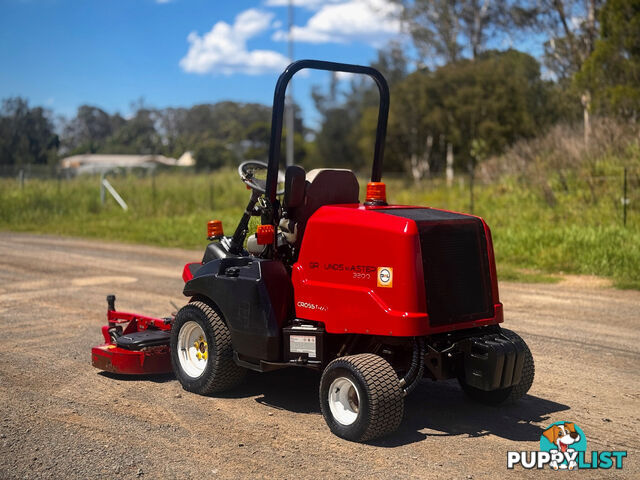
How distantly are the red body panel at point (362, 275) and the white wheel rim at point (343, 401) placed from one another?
36 cm

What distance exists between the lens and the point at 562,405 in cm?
578

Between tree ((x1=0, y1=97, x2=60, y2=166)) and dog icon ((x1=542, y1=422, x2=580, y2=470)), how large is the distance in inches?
1088

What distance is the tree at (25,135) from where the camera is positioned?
29.3m

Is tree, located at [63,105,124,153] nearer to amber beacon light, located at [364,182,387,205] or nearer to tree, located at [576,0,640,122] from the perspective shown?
tree, located at [576,0,640,122]

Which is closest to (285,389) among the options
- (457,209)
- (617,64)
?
(457,209)

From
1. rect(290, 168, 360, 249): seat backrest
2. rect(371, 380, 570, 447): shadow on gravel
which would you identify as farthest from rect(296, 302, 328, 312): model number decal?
rect(371, 380, 570, 447): shadow on gravel

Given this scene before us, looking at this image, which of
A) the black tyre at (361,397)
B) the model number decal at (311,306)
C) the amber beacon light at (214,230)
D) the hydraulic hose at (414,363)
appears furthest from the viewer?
the amber beacon light at (214,230)

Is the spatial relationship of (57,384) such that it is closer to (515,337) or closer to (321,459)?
(321,459)

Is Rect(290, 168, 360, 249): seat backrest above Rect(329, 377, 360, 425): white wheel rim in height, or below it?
above

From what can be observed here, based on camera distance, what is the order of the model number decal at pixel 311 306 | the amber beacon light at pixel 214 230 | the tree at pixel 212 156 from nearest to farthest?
the model number decal at pixel 311 306 → the amber beacon light at pixel 214 230 → the tree at pixel 212 156

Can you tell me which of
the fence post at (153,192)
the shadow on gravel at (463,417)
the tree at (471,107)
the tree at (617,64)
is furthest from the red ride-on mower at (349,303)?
the tree at (471,107)

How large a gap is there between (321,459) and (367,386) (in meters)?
0.54

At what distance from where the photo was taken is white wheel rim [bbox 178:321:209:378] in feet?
20.0

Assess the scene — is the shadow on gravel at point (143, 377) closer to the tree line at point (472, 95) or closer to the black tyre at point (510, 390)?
the black tyre at point (510, 390)
